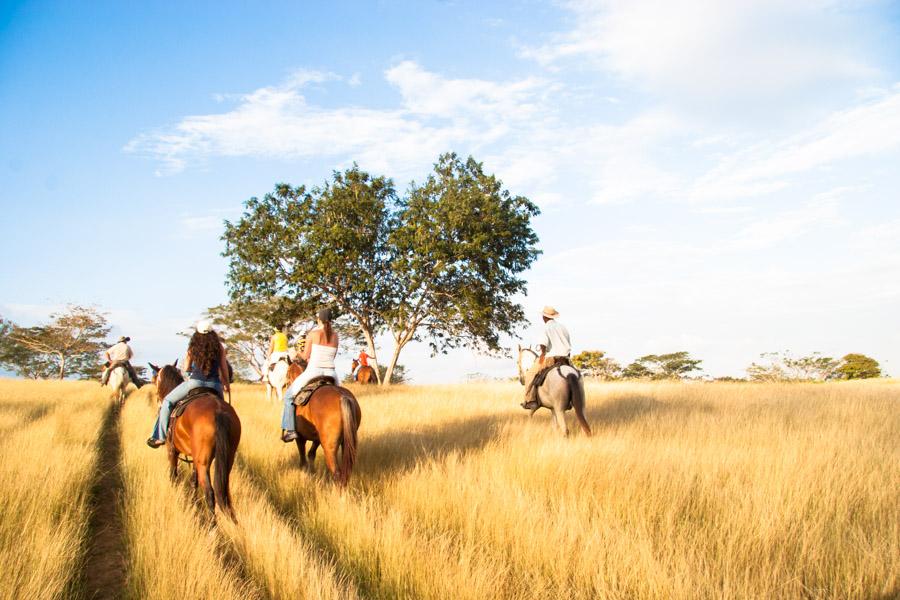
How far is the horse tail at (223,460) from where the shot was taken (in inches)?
201

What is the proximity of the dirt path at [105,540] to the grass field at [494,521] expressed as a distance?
0.13 feet

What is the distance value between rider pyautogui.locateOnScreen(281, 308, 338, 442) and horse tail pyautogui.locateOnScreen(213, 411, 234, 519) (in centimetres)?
159

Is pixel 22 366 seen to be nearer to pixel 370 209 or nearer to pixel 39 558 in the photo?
pixel 370 209

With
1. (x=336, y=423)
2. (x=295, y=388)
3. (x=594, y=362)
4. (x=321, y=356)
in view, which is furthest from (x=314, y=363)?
(x=594, y=362)

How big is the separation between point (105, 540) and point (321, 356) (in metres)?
3.05

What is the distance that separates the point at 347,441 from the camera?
20.1ft

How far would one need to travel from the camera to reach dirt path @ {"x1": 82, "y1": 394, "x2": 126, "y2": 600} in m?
4.02

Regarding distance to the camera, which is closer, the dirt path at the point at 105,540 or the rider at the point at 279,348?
the dirt path at the point at 105,540

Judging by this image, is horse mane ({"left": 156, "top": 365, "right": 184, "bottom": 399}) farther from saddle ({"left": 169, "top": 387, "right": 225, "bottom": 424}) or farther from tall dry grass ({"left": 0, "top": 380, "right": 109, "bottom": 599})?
saddle ({"left": 169, "top": 387, "right": 225, "bottom": 424})

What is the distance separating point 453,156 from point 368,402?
14700mm

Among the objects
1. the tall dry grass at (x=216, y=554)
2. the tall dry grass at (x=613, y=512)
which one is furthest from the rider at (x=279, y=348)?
the tall dry grass at (x=216, y=554)

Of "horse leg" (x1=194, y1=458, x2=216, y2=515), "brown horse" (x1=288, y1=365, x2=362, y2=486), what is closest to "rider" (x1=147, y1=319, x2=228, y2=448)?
"brown horse" (x1=288, y1=365, x2=362, y2=486)

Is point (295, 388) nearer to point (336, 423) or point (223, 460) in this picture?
point (336, 423)

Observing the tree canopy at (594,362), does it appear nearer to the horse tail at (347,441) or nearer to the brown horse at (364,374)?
the brown horse at (364,374)
